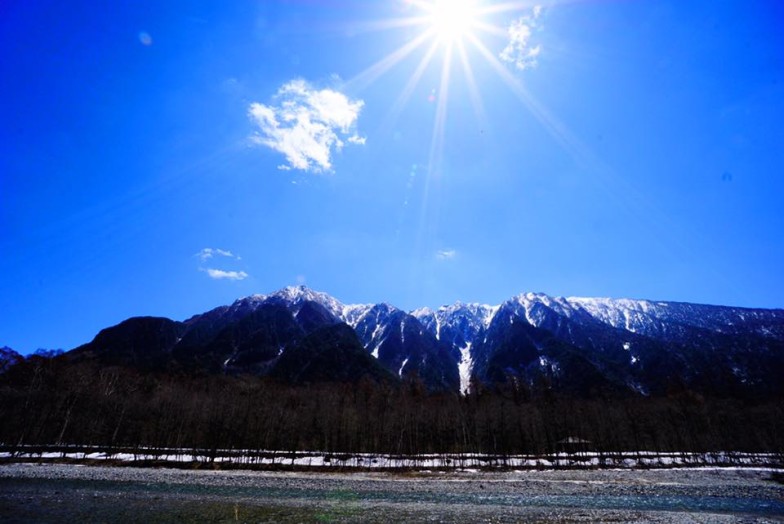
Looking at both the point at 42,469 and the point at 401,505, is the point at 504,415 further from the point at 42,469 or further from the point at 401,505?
the point at 42,469

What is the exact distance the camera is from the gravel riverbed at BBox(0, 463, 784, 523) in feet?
93.3

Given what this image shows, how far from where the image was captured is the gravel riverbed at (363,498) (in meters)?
28.4

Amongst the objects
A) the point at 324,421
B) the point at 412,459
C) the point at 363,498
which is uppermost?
the point at 324,421

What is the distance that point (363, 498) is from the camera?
40000 millimetres

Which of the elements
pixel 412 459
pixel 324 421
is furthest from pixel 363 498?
pixel 324 421

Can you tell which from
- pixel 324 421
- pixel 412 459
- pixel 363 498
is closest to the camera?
pixel 363 498

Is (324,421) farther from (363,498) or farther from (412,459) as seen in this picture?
(363,498)

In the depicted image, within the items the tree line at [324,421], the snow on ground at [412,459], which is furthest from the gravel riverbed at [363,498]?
the tree line at [324,421]

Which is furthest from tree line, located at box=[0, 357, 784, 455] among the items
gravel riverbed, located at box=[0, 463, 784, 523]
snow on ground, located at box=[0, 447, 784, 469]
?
gravel riverbed, located at box=[0, 463, 784, 523]

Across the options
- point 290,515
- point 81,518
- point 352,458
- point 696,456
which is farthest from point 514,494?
point 696,456

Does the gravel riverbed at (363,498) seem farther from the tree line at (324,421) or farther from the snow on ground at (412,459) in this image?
the tree line at (324,421)

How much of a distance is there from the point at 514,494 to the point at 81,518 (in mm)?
43162

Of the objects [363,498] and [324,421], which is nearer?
[363,498]

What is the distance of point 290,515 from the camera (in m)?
28.6
